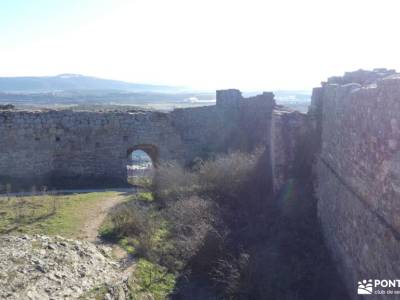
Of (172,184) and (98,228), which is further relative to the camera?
(172,184)

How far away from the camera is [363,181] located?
582 centimetres

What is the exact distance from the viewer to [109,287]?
22.7 ft

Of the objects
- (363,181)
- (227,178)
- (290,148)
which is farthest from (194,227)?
(363,181)

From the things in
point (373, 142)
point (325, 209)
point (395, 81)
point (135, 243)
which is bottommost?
point (135, 243)

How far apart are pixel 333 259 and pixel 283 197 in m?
2.63

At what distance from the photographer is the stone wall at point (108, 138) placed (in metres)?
15.5

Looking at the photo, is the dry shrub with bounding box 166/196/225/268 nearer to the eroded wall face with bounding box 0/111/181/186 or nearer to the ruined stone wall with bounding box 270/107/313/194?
the ruined stone wall with bounding box 270/107/313/194

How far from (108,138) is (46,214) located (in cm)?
644

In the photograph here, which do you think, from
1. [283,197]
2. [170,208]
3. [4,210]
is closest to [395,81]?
[283,197]

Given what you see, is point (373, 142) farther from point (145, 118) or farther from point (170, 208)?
point (145, 118)

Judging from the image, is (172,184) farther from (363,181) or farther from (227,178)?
(363,181)

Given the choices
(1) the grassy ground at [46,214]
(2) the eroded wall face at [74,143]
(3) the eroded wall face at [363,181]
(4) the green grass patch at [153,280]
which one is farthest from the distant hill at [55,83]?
(3) the eroded wall face at [363,181]

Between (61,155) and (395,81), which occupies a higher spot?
(395,81)

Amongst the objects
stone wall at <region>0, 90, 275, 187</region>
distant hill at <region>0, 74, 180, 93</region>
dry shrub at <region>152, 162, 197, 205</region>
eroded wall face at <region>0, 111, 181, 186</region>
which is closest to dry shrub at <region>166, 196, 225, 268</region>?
dry shrub at <region>152, 162, 197, 205</region>
